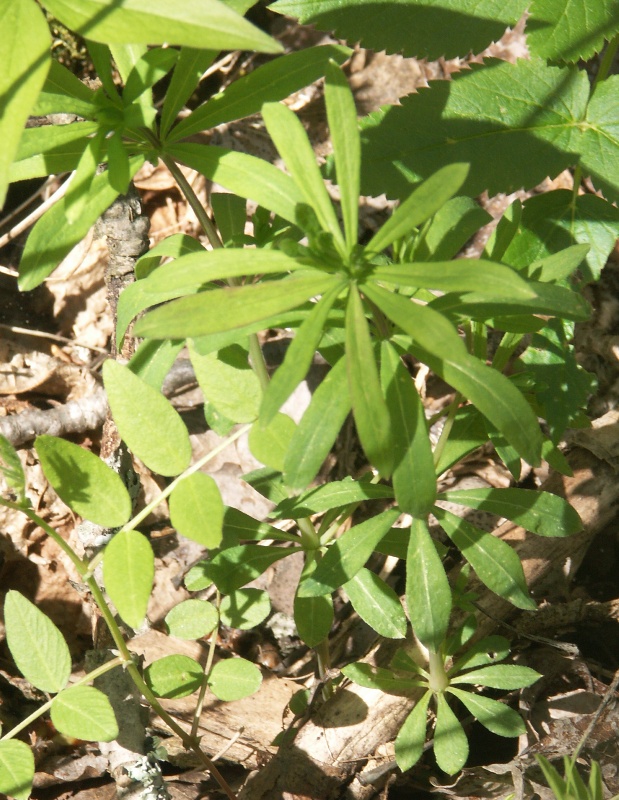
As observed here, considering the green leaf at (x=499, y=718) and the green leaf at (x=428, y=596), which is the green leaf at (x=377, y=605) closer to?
the green leaf at (x=428, y=596)

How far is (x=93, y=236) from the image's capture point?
3.40 metres

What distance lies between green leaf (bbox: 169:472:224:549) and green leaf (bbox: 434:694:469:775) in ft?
2.99

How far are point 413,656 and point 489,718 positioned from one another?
1.01ft

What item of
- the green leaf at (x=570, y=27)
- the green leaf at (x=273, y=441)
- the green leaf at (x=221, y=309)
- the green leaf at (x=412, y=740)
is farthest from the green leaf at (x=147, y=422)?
the green leaf at (x=570, y=27)

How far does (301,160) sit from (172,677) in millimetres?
1354

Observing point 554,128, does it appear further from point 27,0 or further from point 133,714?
point 133,714

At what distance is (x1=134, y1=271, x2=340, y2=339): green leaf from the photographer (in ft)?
3.78

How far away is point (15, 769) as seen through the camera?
1.51 metres

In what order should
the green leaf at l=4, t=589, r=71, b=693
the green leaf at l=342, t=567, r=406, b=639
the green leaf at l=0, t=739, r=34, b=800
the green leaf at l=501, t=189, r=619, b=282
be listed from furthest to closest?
the green leaf at l=501, t=189, r=619, b=282
the green leaf at l=342, t=567, r=406, b=639
the green leaf at l=4, t=589, r=71, b=693
the green leaf at l=0, t=739, r=34, b=800

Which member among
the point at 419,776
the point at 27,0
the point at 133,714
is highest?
the point at 27,0

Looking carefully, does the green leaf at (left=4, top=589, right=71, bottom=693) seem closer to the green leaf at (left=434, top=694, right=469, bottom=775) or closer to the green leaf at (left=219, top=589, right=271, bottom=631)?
the green leaf at (left=219, top=589, right=271, bottom=631)

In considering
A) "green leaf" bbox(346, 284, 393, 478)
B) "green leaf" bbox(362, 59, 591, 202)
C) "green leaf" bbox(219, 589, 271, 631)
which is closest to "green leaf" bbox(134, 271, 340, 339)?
"green leaf" bbox(346, 284, 393, 478)

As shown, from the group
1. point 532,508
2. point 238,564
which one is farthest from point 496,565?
point 238,564

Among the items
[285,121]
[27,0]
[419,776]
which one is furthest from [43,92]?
[419,776]
